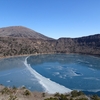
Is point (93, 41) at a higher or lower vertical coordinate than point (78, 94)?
higher

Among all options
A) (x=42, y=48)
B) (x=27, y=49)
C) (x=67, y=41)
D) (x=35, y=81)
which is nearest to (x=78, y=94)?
(x=35, y=81)

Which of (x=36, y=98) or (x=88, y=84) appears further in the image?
(x=88, y=84)

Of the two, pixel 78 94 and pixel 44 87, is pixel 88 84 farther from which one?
pixel 78 94

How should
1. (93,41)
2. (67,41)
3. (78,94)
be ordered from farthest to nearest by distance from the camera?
(67,41)
(93,41)
(78,94)

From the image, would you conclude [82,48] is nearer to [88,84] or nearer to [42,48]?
[42,48]

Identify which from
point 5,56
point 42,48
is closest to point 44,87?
point 5,56

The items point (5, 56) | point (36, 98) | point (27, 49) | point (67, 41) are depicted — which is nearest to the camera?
point (36, 98)
